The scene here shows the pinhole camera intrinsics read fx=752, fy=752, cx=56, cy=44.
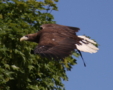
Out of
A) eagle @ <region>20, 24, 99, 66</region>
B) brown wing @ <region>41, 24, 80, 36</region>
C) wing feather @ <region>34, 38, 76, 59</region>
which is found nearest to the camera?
wing feather @ <region>34, 38, 76, 59</region>

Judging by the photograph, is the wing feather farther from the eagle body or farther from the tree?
the tree

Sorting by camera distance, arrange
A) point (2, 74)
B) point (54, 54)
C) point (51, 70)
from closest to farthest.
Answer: point (54, 54) → point (2, 74) → point (51, 70)

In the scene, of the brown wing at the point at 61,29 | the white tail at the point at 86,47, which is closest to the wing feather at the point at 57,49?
the brown wing at the point at 61,29

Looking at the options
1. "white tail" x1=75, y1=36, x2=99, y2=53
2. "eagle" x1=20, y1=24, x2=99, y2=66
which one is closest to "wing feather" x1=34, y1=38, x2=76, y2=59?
"eagle" x1=20, y1=24, x2=99, y2=66

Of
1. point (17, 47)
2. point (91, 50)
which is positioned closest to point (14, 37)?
point (17, 47)

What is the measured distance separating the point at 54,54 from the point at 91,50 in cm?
143

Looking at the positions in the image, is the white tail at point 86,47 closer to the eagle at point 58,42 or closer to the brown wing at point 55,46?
the eagle at point 58,42

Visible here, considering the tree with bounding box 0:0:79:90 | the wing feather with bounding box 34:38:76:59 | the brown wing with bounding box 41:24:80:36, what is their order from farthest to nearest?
the tree with bounding box 0:0:79:90 → the brown wing with bounding box 41:24:80:36 → the wing feather with bounding box 34:38:76:59

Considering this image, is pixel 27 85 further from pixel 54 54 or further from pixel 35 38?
pixel 54 54

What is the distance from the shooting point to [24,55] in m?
15.5

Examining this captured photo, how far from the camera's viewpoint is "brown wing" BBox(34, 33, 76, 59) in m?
12.6

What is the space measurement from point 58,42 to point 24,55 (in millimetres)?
2518

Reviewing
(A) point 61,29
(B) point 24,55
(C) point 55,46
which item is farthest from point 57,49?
(B) point 24,55

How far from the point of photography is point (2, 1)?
16.5 metres
